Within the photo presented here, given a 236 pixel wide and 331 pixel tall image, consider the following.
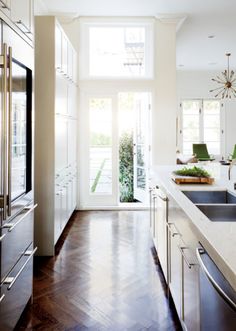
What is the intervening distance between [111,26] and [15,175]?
475 centimetres

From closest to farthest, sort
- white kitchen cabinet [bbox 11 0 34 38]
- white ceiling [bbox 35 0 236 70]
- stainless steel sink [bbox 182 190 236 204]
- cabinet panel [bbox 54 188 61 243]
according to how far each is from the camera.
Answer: white kitchen cabinet [bbox 11 0 34 38]
stainless steel sink [bbox 182 190 236 204]
cabinet panel [bbox 54 188 61 243]
white ceiling [bbox 35 0 236 70]

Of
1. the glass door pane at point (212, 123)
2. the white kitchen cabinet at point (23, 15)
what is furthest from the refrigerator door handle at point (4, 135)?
the glass door pane at point (212, 123)

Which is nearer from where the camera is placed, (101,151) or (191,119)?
(101,151)

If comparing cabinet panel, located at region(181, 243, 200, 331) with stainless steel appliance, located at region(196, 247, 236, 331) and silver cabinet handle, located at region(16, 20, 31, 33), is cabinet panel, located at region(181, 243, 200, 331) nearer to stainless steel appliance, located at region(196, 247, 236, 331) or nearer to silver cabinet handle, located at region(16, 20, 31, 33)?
stainless steel appliance, located at region(196, 247, 236, 331)

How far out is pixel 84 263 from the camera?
3.35 meters

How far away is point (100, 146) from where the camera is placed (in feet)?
19.5

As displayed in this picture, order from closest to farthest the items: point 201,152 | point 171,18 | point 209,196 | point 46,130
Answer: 1. point 209,196
2. point 46,130
3. point 171,18
4. point 201,152

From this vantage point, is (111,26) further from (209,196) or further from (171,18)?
(209,196)

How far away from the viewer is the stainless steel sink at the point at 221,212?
77.1 inches

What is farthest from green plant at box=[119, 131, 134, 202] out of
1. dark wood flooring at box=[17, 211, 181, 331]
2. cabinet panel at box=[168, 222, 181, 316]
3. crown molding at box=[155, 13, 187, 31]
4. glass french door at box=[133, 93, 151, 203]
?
cabinet panel at box=[168, 222, 181, 316]

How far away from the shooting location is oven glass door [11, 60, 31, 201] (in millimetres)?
1977

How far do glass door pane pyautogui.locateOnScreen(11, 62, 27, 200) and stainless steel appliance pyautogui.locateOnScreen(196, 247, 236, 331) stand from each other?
119 cm

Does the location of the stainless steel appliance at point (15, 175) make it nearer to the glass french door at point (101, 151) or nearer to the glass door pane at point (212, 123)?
the glass french door at point (101, 151)

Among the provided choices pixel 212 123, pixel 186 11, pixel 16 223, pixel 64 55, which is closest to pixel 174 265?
pixel 16 223
